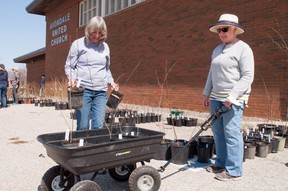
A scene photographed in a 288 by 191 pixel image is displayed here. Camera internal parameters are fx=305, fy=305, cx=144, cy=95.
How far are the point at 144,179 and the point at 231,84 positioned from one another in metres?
1.38

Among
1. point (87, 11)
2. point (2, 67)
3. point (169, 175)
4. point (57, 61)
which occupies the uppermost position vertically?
point (87, 11)

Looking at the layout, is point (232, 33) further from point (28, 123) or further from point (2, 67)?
point (2, 67)

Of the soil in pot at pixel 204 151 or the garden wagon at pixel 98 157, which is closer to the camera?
the garden wagon at pixel 98 157

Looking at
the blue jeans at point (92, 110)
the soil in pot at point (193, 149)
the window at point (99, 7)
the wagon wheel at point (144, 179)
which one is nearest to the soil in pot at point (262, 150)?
the soil in pot at point (193, 149)

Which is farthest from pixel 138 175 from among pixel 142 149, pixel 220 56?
pixel 220 56

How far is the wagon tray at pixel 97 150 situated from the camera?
2376 millimetres

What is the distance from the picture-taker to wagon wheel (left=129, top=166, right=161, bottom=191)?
2.74 metres

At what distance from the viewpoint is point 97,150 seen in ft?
8.14

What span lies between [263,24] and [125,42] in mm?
6837

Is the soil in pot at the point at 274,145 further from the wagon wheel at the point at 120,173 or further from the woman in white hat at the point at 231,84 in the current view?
the wagon wheel at the point at 120,173

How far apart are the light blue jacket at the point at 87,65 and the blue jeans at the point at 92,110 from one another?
0.08m

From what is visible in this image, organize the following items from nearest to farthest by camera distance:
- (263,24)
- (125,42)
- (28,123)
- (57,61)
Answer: (263,24) → (28,123) → (125,42) → (57,61)

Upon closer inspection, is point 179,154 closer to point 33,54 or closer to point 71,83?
point 71,83

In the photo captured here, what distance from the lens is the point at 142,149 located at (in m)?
2.78
